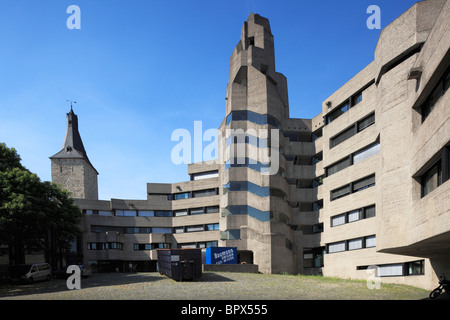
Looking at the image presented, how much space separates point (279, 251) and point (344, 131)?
15222 millimetres

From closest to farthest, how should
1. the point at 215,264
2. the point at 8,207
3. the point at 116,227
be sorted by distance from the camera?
1. the point at 8,207
2. the point at 215,264
3. the point at 116,227

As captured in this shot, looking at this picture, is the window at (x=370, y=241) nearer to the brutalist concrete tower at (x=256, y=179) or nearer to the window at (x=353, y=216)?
the window at (x=353, y=216)

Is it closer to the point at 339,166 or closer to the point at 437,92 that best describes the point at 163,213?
the point at 339,166

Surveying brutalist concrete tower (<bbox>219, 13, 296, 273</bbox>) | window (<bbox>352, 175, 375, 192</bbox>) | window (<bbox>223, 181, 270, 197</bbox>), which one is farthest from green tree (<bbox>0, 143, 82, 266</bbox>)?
window (<bbox>352, 175, 375, 192</bbox>)

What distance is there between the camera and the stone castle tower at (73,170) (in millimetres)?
66375

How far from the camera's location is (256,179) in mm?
45406

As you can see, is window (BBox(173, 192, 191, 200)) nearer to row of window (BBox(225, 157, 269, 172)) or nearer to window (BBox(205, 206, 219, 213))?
window (BBox(205, 206, 219, 213))

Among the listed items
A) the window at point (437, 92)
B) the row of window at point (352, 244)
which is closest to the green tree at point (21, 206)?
the row of window at point (352, 244)

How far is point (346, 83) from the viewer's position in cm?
4094

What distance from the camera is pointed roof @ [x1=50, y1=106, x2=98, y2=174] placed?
6906 centimetres

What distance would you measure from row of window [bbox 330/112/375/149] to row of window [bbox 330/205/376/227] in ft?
26.0

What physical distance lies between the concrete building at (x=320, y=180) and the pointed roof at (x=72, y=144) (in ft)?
1.03
